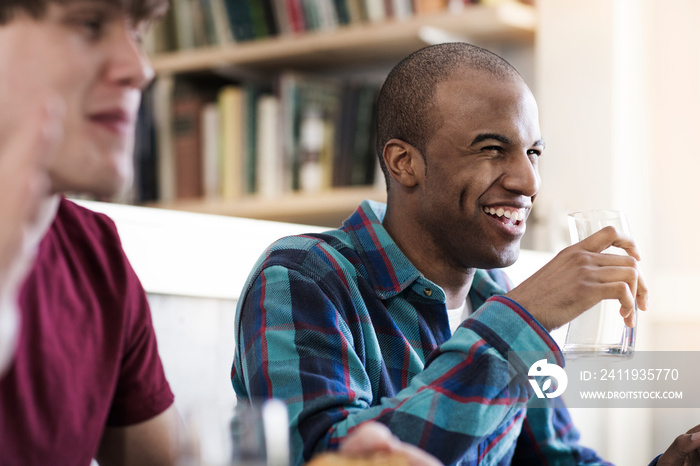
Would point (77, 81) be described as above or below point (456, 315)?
above

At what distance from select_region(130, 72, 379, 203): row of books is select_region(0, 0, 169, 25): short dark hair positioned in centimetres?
168

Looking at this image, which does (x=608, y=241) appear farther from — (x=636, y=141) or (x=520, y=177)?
(x=636, y=141)

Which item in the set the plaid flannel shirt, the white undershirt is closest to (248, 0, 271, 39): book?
the plaid flannel shirt

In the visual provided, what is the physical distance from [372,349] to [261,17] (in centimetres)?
170

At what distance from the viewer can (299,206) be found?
2459 mm

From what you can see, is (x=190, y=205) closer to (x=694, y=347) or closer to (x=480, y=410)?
(x=694, y=347)

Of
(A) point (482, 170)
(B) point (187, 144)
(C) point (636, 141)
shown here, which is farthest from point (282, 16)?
(A) point (482, 170)

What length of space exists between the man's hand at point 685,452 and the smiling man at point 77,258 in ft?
2.22

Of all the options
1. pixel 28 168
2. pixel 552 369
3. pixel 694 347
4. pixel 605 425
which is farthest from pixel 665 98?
pixel 28 168

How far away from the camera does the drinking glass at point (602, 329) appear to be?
1.05 m

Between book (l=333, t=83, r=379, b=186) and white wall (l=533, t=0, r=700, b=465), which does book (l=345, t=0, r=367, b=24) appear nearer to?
book (l=333, t=83, r=379, b=186)

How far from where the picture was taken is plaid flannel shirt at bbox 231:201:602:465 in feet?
Result: 3.11

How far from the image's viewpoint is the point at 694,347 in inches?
90.2

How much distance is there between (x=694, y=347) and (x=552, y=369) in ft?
4.77
